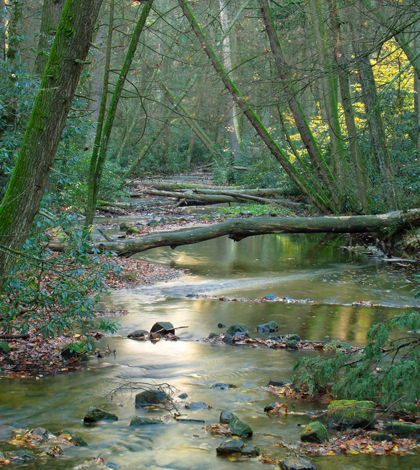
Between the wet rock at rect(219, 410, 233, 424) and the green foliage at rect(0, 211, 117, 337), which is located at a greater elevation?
the green foliage at rect(0, 211, 117, 337)

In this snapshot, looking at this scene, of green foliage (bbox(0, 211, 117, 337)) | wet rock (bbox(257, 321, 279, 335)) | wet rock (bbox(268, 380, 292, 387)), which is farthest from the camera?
wet rock (bbox(257, 321, 279, 335))

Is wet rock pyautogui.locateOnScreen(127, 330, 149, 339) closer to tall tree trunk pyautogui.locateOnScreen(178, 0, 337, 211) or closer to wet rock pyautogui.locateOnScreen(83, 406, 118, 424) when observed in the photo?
wet rock pyautogui.locateOnScreen(83, 406, 118, 424)

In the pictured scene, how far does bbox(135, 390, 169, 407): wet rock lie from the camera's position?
501cm

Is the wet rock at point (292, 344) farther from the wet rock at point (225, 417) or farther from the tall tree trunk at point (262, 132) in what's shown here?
the tall tree trunk at point (262, 132)

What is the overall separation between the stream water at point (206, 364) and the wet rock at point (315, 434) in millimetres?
168

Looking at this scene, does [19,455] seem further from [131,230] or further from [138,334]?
[131,230]

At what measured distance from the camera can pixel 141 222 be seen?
18.2 metres

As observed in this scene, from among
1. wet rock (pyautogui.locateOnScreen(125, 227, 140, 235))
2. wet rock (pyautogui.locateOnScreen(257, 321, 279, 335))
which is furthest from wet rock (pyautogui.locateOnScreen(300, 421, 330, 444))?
wet rock (pyautogui.locateOnScreen(125, 227, 140, 235))

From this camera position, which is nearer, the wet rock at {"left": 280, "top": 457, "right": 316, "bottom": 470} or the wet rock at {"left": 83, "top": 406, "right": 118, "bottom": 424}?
the wet rock at {"left": 280, "top": 457, "right": 316, "bottom": 470}

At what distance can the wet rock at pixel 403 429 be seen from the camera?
4051 millimetres

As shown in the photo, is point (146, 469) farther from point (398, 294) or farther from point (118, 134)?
point (118, 134)

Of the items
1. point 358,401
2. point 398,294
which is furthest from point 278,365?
point 398,294

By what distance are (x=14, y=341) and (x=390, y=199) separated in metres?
10.5

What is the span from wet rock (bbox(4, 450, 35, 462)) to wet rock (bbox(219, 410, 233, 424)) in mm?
1584
